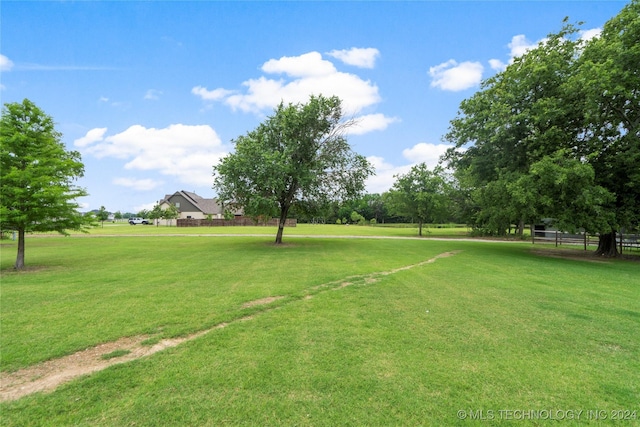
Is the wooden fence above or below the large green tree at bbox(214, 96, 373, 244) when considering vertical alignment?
below

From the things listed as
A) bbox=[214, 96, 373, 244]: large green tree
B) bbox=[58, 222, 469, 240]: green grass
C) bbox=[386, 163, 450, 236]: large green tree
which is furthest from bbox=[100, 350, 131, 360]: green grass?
bbox=[386, 163, 450, 236]: large green tree

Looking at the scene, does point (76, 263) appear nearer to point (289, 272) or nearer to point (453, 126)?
point (289, 272)

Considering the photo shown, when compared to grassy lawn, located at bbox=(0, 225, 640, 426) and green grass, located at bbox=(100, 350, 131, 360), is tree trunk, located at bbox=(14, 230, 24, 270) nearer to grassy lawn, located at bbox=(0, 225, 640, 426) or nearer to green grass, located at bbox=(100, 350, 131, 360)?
grassy lawn, located at bbox=(0, 225, 640, 426)

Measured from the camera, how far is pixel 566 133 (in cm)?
1556

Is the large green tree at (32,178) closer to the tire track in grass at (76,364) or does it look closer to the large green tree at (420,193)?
the tire track in grass at (76,364)

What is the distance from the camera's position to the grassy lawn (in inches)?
112

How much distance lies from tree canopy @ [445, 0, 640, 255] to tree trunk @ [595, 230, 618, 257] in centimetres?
5

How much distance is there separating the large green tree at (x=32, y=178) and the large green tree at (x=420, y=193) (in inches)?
1097

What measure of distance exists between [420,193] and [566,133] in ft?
50.7

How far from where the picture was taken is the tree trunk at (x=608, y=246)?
15641mm

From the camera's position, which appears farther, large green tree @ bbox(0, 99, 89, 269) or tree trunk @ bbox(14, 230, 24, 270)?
tree trunk @ bbox(14, 230, 24, 270)

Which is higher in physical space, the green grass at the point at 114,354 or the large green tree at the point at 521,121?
the large green tree at the point at 521,121

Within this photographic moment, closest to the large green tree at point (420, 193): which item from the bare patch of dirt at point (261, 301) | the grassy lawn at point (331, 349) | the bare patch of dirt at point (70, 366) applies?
the grassy lawn at point (331, 349)

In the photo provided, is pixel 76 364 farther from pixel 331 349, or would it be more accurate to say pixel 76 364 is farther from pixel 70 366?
pixel 331 349
